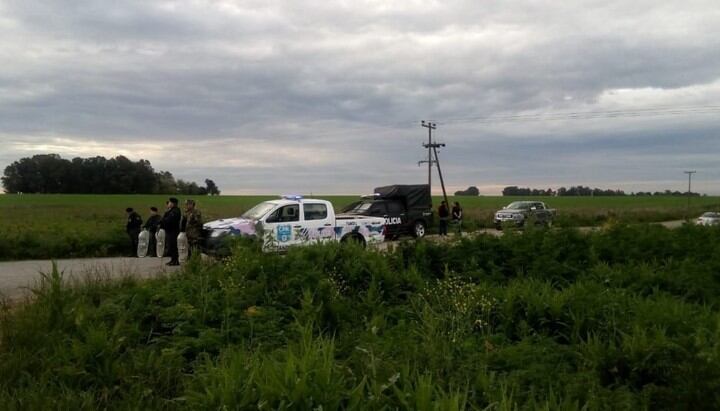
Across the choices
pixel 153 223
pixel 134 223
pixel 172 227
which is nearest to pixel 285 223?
pixel 172 227

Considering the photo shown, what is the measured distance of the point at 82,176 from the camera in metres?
77.7

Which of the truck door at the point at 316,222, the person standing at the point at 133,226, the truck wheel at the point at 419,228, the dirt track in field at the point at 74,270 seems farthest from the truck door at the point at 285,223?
the truck wheel at the point at 419,228

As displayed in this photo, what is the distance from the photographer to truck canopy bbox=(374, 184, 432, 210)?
23.7 metres

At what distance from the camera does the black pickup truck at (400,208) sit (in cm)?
2206

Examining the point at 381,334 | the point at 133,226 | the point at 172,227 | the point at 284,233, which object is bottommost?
the point at 381,334

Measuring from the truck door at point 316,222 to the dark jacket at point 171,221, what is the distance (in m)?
3.27

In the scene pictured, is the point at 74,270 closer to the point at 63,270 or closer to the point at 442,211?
the point at 63,270

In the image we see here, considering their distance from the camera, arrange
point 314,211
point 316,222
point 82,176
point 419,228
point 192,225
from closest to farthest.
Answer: point 192,225 → point 316,222 → point 314,211 → point 419,228 → point 82,176

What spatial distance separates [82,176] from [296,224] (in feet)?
248

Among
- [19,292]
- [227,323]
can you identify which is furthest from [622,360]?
[19,292]

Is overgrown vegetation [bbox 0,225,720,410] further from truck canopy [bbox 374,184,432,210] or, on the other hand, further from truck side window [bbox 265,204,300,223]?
truck canopy [bbox 374,184,432,210]

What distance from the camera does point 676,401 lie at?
12.4 feet

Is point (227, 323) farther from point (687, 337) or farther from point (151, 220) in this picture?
point (151, 220)

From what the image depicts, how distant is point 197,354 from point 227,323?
449 millimetres
